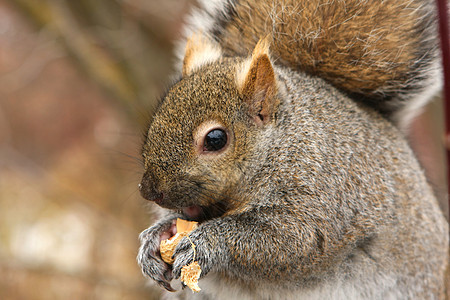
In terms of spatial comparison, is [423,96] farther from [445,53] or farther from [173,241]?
[173,241]

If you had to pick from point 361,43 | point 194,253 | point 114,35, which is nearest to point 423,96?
point 361,43

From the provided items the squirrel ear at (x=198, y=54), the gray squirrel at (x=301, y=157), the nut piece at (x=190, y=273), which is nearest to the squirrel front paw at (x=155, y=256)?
the gray squirrel at (x=301, y=157)

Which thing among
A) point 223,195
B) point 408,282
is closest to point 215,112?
point 223,195

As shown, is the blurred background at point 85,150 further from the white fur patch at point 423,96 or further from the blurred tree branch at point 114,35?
the white fur patch at point 423,96

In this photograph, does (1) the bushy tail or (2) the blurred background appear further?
(2) the blurred background

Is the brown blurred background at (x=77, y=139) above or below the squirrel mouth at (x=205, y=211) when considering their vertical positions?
above

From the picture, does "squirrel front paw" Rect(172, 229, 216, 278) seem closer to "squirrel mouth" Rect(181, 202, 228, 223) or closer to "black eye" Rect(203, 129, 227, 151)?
"squirrel mouth" Rect(181, 202, 228, 223)

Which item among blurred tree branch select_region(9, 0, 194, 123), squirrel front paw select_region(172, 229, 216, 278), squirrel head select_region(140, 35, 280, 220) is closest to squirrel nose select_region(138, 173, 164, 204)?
squirrel head select_region(140, 35, 280, 220)
